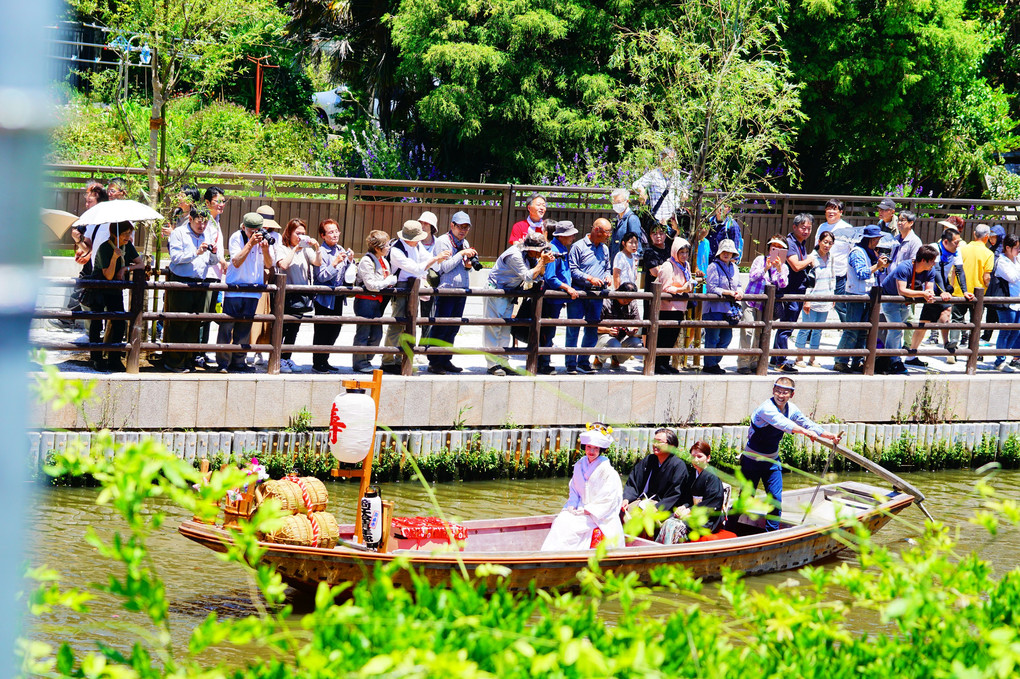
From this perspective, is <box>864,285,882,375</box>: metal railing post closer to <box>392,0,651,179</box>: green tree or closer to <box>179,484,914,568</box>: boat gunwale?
<box>179,484,914,568</box>: boat gunwale

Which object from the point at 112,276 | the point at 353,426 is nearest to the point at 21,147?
the point at 353,426

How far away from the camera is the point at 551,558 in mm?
9086

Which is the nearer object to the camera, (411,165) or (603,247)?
(603,247)

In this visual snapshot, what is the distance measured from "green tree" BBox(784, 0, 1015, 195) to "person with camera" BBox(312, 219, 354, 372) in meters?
13.9

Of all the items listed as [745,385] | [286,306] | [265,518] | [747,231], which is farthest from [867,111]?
[265,518]

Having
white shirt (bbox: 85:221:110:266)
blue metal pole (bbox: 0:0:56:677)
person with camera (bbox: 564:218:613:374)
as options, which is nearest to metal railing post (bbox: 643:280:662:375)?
person with camera (bbox: 564:218:613:374)

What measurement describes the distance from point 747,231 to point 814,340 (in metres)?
5.95

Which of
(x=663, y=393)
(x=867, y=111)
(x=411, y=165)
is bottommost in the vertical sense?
(x=663, y=393)

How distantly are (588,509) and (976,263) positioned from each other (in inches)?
357

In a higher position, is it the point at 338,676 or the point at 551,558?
the point at 338,676

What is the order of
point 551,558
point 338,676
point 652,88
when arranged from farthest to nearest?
point 652,88 → point 551,558 → point 338,676

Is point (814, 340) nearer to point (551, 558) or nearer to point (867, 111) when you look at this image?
point (551, 558)

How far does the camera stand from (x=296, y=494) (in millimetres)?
9156

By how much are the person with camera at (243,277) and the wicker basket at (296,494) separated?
9.45 ft
